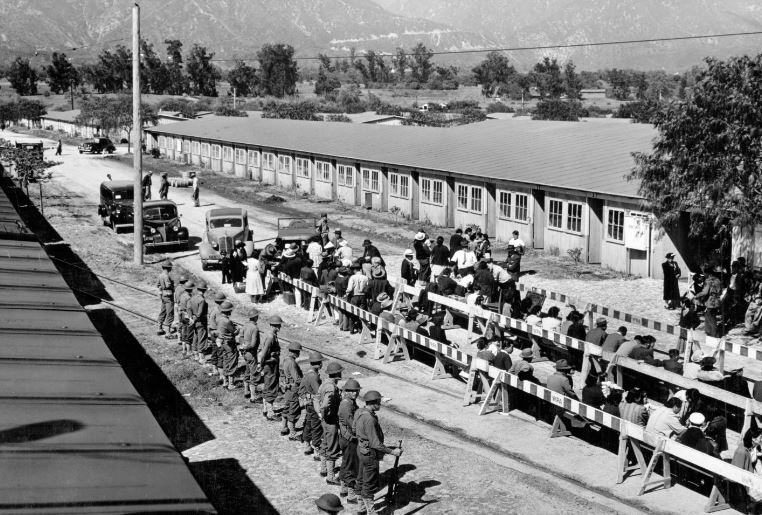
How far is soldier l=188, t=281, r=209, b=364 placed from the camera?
18.5 m

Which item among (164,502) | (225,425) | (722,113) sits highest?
(722,113)

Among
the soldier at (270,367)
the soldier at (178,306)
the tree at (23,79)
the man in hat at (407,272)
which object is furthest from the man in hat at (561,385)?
the tree at (23,79)

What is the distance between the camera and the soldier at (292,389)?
46.4 feet

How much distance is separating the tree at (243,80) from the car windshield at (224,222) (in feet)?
462

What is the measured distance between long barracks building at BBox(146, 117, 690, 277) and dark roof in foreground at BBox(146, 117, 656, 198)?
0.22ft

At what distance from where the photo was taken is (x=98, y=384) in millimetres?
10484

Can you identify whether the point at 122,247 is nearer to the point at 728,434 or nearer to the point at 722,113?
the point at 722,113

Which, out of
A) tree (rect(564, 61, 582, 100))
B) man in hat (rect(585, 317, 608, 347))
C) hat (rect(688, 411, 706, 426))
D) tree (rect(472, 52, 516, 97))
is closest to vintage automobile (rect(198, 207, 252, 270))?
man in hat (rect(585, 317, 608, 347))

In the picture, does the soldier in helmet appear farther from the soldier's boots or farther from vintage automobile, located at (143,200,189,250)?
vintage automobile, located at (143,200,189,250)

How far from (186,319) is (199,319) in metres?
1.00

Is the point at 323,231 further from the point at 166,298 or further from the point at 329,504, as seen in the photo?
the point at 329,504

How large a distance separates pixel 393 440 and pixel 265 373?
2528 millimetres

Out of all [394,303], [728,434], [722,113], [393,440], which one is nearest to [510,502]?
[393,440]

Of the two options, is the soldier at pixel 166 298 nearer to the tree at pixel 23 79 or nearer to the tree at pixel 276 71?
the tree at pixel 276 71
